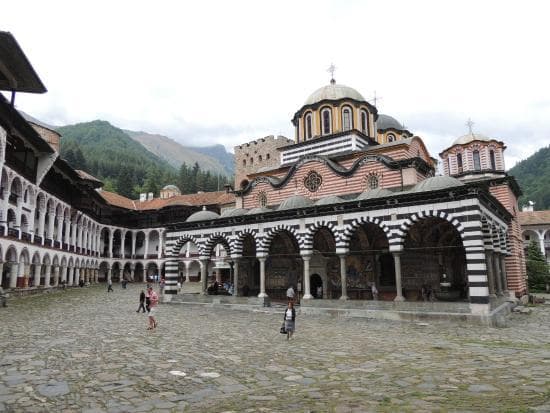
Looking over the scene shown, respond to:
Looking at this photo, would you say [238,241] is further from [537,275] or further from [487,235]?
[537,275]

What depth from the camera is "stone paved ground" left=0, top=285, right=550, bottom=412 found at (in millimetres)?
5473

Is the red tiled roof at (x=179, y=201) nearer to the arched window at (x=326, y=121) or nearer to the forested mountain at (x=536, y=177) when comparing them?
the arched window at (x=326, y=121)

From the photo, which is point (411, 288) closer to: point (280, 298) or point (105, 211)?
point (280, 298)

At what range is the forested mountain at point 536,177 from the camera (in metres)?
73.8

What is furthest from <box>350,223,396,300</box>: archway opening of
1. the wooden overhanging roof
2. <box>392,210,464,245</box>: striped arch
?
the wooden overhanging roof

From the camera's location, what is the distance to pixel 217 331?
12750 mm

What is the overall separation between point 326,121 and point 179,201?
2836 centimetres

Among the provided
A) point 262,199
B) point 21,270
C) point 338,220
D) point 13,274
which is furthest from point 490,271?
point 21,270

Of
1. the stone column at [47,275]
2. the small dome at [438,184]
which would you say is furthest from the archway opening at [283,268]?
the stone column at [47,275]

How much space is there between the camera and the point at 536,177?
82312 mm

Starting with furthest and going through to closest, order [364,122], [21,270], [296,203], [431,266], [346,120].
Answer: [364,122]
[346,120]
[21,270]
[296,203]
[431,266]

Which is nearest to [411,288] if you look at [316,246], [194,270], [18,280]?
[316,246]

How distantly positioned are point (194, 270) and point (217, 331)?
40.6 m

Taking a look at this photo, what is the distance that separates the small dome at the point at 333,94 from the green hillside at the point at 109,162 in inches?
2215
